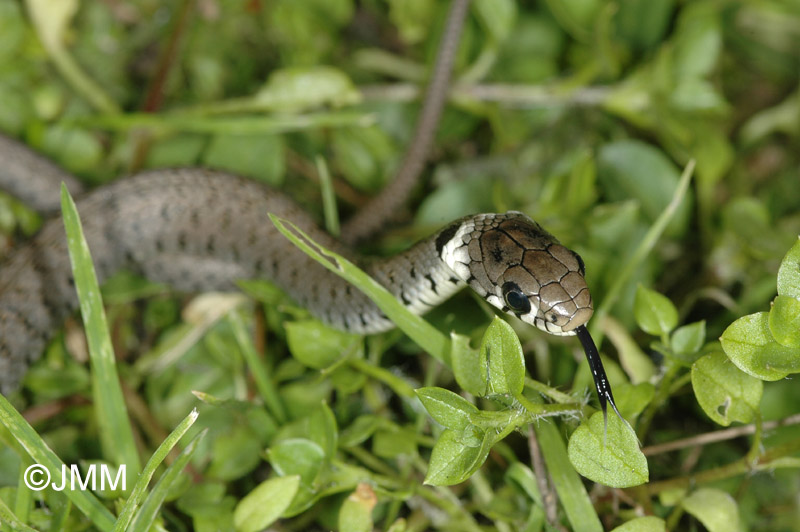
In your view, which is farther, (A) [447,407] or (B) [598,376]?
(B) [598,376]

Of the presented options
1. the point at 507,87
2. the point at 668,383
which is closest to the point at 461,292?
the point at 668,383

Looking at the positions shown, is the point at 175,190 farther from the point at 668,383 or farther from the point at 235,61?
the point at 668,383

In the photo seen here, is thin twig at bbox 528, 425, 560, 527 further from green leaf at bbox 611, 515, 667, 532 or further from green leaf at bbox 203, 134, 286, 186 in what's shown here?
green leaf at bbox 203, 134, 286, 186

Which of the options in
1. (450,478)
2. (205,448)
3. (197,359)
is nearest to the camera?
(450,478)

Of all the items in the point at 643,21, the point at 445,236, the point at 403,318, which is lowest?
the point at 403,318

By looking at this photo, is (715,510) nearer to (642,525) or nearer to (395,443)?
(642,525)

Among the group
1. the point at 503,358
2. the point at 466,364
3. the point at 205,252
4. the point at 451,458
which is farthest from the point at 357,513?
the point at 205,252

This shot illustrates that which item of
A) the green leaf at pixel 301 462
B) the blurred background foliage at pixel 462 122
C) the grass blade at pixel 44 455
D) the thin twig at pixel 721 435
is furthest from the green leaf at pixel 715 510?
the grass blade at pixel 44 455
